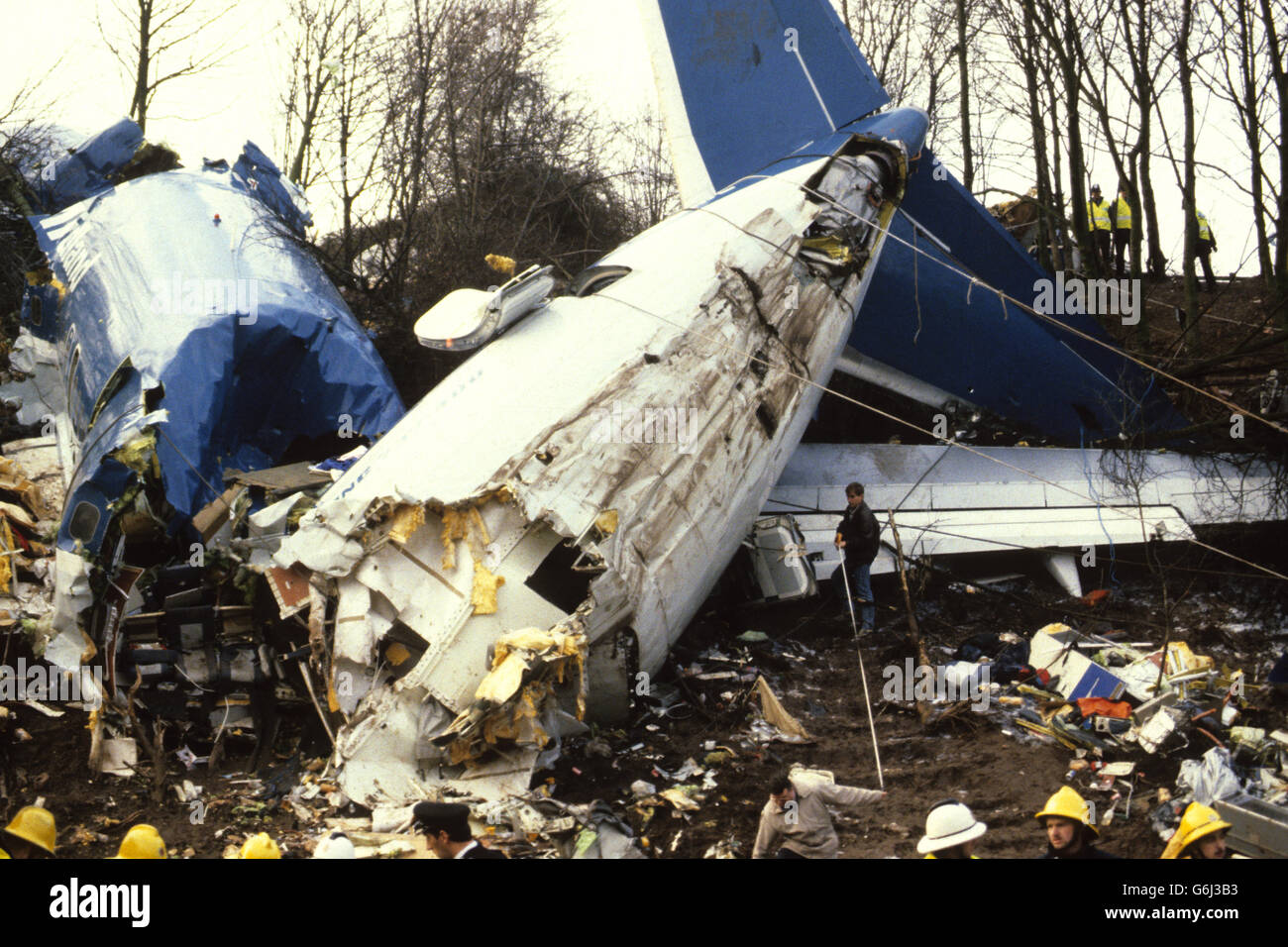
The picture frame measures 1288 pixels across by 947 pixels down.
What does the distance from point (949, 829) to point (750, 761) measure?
3.32 meters

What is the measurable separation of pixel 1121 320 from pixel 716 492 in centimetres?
1224

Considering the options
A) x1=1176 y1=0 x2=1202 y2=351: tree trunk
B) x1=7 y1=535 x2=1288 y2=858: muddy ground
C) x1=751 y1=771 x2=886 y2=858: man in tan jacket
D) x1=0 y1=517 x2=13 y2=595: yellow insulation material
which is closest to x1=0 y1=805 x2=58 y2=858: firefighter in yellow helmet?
x1=7 y1=535 x2=1288 y2=858: muddy ground

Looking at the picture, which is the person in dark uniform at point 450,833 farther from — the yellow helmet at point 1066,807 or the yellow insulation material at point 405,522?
the yellow insulation material at point 405,522

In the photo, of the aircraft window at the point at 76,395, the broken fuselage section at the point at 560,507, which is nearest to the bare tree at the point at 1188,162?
the broken fuselage section at the point at 560,507

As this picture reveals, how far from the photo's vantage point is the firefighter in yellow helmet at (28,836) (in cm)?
488

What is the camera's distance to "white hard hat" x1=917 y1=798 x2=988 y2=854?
503 centimetres

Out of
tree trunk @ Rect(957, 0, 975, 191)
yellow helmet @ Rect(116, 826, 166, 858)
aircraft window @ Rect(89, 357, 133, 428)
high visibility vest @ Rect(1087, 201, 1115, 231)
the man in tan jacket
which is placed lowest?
the man in tan jacket

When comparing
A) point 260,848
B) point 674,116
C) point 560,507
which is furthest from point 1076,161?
point 260,848

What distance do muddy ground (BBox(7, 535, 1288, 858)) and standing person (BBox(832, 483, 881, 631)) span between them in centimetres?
35

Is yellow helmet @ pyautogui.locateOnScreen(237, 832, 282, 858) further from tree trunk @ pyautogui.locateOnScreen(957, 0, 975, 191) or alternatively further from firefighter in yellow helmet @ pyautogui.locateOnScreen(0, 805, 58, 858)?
tree trunk @ pyautogui.locateOnScreen(957, 0, 975, 191)

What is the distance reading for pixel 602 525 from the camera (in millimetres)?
7762

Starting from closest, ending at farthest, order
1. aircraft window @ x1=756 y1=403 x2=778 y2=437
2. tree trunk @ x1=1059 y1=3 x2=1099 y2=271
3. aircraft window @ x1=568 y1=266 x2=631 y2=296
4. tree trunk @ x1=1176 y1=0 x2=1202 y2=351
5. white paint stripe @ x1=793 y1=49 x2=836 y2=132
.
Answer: aircraft window @ x1=756 y1=403 x2=778 y2=437, aircraft window @ x1=568 y1=266 x2=631 y2=296, white paint stripe @ x1=793 y1=49 x2=836 y2=132, tree trunk @ x1=1176 y1=0 x2=1202 y2=351, tree trunk @ x1=1059 y1=3 x2=1099 y2=271

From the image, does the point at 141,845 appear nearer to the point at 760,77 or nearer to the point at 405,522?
the point at 405,522
